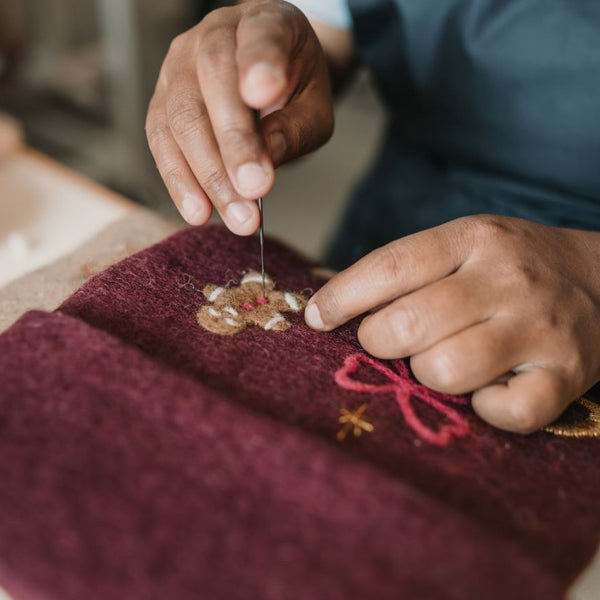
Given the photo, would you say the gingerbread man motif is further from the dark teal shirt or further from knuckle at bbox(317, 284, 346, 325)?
the dark teal shirt

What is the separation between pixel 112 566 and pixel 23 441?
11 cm

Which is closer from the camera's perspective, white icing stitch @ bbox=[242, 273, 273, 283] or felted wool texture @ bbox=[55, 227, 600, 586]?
felted wool texture @ bbox=[55, 227, 600, 586]

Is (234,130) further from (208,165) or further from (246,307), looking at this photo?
(246,307)

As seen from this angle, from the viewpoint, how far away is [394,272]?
20.5 inches

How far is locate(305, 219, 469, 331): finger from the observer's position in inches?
20.5

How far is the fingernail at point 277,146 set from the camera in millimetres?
596

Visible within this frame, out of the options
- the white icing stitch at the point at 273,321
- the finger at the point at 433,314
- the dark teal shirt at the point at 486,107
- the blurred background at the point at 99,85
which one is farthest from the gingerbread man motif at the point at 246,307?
the blurred background at the point at 99,85

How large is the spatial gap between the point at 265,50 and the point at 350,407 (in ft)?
0.97

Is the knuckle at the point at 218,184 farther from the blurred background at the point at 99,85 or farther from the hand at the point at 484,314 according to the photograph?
the blurred background at the point at 99,85

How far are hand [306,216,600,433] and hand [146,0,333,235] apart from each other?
0.13m

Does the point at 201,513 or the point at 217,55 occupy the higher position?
the point at 217,55

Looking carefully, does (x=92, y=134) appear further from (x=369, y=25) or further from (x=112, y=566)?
(x=112, y=566)

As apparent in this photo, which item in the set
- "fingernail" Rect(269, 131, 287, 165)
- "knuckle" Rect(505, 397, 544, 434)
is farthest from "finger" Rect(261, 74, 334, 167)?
"knuckle" Rect(505, 397, 544, 434)

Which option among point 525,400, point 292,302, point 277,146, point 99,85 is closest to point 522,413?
point 525,400
